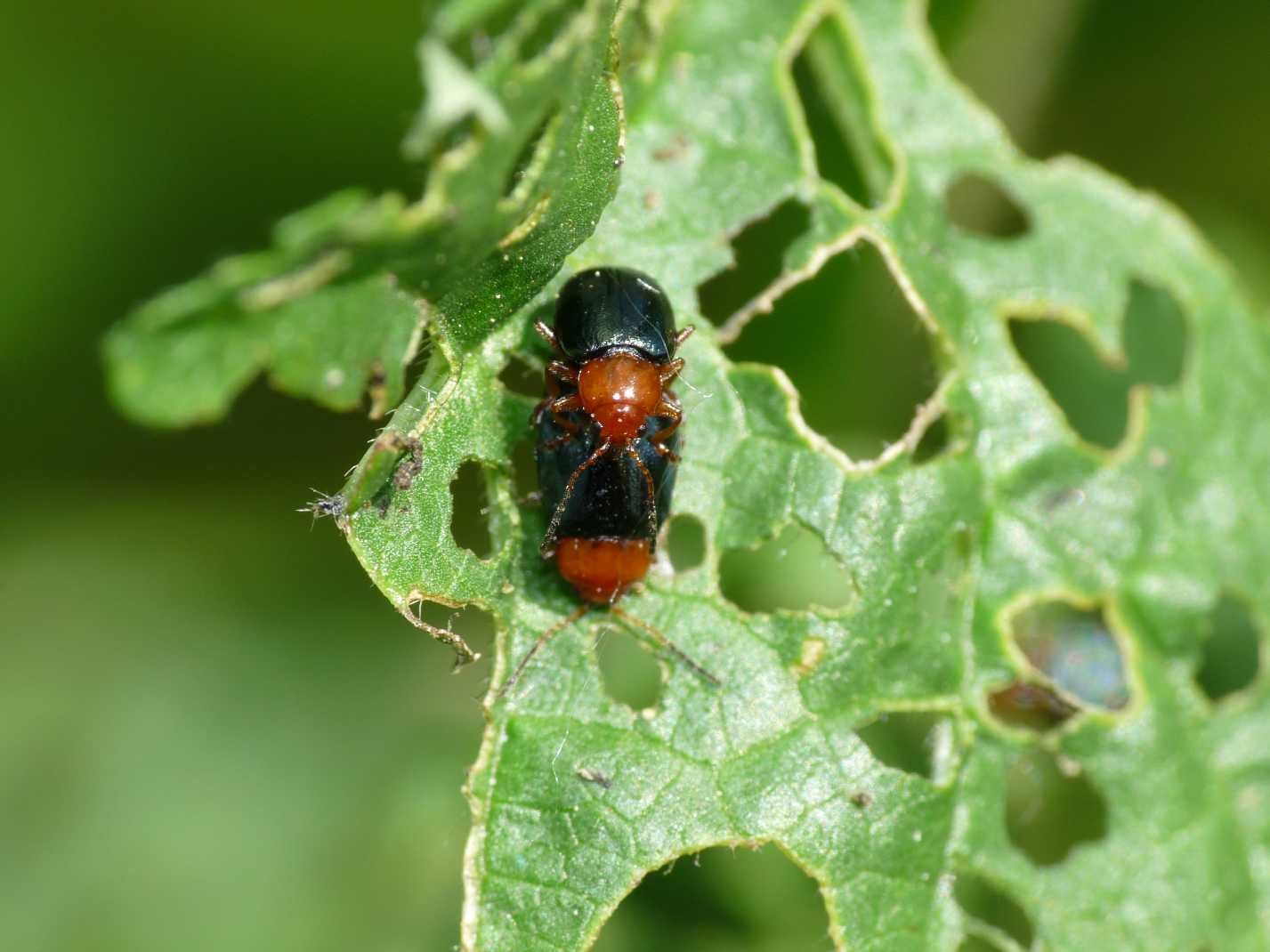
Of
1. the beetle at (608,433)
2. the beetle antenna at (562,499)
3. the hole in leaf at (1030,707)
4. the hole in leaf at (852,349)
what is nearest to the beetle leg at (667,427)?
the beetle at (608,433)

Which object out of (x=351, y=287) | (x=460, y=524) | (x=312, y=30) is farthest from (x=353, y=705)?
(x=351, y=287)

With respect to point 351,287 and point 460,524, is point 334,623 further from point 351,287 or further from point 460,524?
point 351,287

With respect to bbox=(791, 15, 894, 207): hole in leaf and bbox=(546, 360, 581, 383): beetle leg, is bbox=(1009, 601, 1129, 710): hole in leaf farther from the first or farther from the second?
bbox=(546, 360, 581, 383): beetle leg

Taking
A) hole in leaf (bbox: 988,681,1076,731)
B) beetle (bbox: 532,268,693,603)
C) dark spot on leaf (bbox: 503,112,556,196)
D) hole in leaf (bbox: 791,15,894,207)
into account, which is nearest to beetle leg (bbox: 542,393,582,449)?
beetle (bbox: 532,268,693,603)

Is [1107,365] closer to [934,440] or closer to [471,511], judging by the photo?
[934,440]

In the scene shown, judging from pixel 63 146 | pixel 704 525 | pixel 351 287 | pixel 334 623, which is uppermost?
pixel 63 146

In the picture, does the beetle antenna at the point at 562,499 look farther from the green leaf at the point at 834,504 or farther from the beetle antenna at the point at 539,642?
the beetle antenna at the point at 539,642
